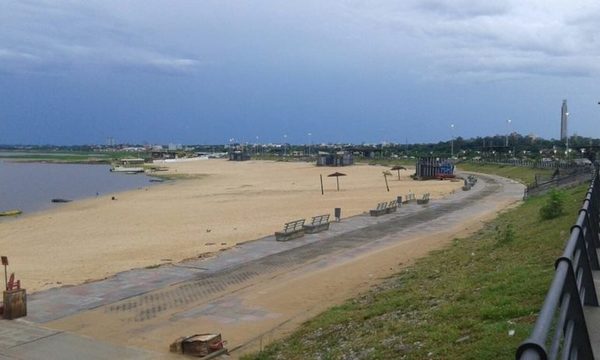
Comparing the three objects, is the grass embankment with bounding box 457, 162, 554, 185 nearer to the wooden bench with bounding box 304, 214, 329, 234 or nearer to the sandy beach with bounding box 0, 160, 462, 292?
the sandy beach with bounding box 0, 160, 462, 292

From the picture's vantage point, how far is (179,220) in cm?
3434

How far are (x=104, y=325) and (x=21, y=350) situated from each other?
1.88m


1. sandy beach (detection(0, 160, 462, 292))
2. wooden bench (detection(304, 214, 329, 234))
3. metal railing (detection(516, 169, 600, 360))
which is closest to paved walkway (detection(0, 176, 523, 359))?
wooden bench (detection(304, 214, 329, 234))

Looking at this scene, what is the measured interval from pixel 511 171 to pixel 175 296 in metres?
68.2

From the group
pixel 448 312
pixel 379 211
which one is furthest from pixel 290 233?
pixel 448 312

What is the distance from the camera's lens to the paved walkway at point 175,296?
10.8 meters

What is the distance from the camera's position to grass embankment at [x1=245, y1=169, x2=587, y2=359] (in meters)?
6.67

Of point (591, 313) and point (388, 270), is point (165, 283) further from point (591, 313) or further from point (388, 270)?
point (591, 313)

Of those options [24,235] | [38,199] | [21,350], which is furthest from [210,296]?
[38,199]

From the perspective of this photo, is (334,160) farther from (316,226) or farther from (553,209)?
(553,209)

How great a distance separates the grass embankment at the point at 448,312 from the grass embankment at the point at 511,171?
144 ft

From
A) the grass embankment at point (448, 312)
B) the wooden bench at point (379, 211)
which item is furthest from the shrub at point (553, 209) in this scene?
the wooden bench at point (379, 211)

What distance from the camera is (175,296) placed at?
13820 millimetres

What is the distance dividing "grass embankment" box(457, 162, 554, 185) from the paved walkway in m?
39.3
